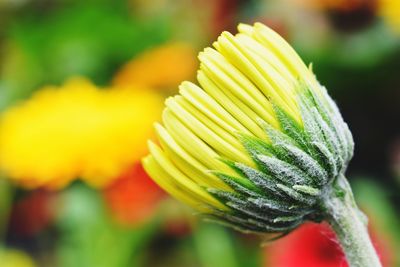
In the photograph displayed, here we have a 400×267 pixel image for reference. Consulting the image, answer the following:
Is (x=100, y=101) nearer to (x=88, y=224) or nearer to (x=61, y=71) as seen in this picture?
(x=88, y=224)

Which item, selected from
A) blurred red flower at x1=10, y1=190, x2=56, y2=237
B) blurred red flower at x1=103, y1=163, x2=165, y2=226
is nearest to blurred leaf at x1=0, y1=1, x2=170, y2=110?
blurred red flower at x1=10, y1=190, x2=56, y2=237

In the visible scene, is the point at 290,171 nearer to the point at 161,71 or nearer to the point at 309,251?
the point at 309,251

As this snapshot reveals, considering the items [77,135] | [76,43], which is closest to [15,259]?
[77,135]

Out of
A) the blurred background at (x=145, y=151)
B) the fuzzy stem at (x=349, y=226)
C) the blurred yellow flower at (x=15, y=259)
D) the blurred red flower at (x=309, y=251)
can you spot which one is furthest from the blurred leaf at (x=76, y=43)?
the fuzzy stem at (x=349, y=226)

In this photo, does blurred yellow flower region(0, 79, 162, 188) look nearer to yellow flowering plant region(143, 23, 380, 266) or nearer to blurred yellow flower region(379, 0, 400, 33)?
blurred yellow flower region(379, 0, 400, 33)

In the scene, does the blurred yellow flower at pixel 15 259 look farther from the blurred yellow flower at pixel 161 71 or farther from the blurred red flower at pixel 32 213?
the blurred yellow flower at pixel 161 71

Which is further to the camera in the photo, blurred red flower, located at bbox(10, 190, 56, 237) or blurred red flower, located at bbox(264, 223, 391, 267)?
blurred red flower, located at bbox(10, 190, 56, 237)

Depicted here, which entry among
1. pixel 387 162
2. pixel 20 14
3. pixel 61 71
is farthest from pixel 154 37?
pixel 387 162
